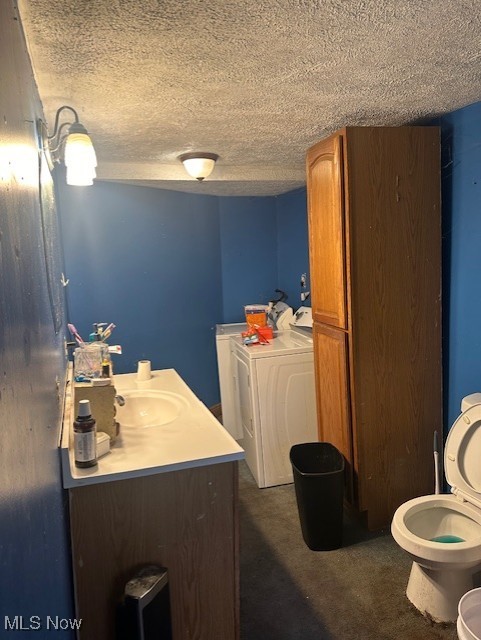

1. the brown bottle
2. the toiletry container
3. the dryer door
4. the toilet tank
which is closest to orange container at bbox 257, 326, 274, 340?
the dryer door

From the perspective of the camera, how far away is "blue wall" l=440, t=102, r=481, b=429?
2.22m

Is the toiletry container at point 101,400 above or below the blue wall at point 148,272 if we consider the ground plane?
below

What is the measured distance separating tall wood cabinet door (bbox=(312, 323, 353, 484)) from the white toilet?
0.50 metres

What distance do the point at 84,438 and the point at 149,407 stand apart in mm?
817

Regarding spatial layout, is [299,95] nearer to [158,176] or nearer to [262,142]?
[262,142]

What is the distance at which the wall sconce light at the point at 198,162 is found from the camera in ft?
9.14

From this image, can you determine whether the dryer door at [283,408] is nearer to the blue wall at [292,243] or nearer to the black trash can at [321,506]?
the black trash can at [321,506]

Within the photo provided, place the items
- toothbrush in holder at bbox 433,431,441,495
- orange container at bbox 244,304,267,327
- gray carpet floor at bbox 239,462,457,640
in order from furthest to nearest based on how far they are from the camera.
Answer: orange container at bbox 244,304,267,327
toothbrush in holder at bbox 433,431,441,495
gray carpet floor at bbox 239,462,457,640

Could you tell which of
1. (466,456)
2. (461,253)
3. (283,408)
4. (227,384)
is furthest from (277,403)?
(461,253)

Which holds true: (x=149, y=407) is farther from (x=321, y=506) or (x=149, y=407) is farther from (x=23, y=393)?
(x=23, y=393)

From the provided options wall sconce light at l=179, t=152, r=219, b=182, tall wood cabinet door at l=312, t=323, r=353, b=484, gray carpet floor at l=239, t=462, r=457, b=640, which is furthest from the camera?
wall sconce light at l=179, t=152, r=219, b=182

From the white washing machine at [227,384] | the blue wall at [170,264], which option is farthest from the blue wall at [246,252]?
the white washing machine at [227,384]

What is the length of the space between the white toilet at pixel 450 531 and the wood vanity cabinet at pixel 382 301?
38 centimetres

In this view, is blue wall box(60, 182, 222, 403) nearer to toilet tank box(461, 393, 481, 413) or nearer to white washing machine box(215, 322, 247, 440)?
Result: white washing machine box(215, 322, 247, 440)
